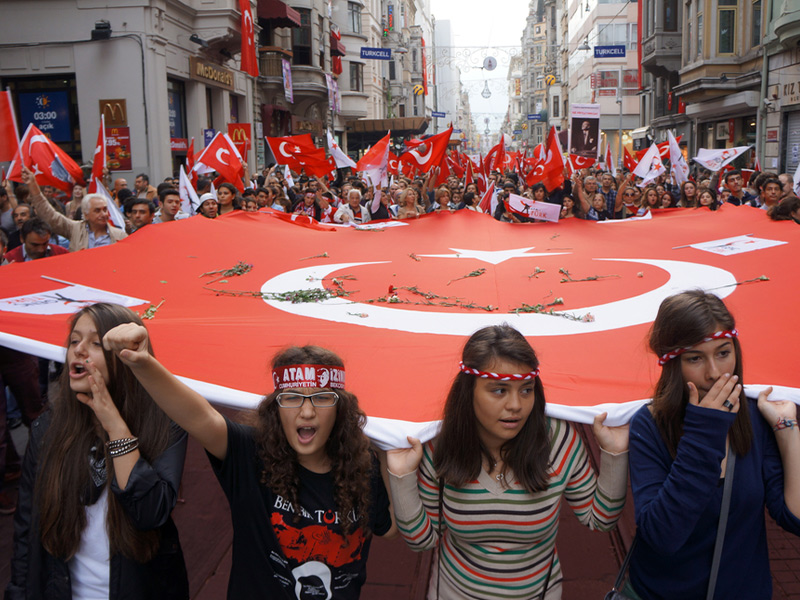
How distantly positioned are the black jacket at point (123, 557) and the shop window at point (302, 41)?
120 feet

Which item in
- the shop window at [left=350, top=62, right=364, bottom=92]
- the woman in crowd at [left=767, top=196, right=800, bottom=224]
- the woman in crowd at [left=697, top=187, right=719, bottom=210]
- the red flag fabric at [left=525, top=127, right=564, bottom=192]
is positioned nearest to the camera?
the woman in crowd at [left=767, top=196, right=800, bottom=224]

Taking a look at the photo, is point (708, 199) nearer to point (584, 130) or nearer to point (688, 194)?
point (688, 194)

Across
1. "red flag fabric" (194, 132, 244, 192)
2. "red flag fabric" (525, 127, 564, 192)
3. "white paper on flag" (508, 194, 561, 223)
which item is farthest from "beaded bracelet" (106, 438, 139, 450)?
"red flag fabric" (525, 127, 564, 192)

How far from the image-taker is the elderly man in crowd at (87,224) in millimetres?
7422

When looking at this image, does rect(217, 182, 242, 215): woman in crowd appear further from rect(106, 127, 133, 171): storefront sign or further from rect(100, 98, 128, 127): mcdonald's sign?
rect(100, 98, 128, 127): mcdonald's sign

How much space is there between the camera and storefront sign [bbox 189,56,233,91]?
70.8 ft

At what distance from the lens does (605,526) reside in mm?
2535

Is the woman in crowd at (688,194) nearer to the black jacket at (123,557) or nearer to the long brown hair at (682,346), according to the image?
the long brown hair at (682,346)

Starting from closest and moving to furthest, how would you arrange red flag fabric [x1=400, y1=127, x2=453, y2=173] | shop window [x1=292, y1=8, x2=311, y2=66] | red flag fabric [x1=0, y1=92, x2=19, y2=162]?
red flag fabric [x1=0, y1=92, x2=19, y2=162] < red flag fabric [x1=400, y1=127, x2=453, y2=173] < shop window [x1=292, y1=8, x2=311, y2=66]

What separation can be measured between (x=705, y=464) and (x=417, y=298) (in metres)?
3.12

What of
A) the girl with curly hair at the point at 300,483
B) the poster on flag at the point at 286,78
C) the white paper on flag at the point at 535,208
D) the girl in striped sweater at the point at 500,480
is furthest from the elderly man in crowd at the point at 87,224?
the poster on flag at the point at 286,78

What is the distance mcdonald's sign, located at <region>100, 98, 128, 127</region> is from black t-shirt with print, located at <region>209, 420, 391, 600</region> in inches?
713

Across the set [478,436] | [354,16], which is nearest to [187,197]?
[478,436]

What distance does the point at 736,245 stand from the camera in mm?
6566
